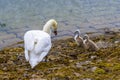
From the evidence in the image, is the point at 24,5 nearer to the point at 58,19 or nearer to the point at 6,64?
the point at 58,19

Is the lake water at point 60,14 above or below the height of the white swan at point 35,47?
below

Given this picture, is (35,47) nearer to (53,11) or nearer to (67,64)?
(67,64)

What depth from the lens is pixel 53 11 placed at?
50.9ft

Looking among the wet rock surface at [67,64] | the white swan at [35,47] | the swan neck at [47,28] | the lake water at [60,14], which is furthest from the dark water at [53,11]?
the white swan at [35,47]

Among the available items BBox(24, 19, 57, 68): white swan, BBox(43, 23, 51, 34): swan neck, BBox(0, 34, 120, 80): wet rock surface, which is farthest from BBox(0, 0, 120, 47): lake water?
BBox(24, 19, 57, 68): white swan

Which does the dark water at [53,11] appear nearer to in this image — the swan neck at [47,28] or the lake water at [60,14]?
the lake water at [60,14]

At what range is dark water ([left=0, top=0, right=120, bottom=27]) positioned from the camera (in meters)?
14.3

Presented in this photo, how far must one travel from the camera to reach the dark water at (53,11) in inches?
563

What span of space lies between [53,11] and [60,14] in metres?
0.50

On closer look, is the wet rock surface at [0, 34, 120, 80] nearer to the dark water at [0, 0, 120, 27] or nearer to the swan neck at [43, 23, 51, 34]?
the swan neck at [43, 23, 51, 34]

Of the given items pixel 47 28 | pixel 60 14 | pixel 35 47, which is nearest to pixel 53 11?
pixel 60 14

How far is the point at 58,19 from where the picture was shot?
566 inches

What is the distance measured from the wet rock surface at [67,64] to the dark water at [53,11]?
3732 millimetres

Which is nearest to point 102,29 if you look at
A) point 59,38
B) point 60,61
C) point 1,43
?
point 59,38
